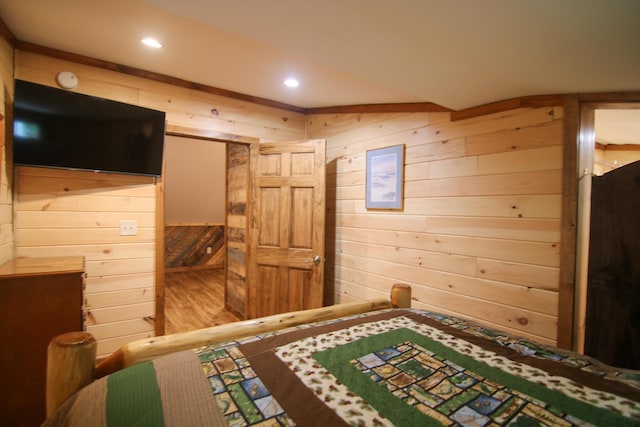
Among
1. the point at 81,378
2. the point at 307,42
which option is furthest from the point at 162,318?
the point at 307,42

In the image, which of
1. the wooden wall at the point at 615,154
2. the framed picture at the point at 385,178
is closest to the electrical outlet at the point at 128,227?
the framed picture at the point at 385,178

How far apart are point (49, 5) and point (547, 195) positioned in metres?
3.22

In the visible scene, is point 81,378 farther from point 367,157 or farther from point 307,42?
point 367,157

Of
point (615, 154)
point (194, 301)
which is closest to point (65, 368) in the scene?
point (194, 301)

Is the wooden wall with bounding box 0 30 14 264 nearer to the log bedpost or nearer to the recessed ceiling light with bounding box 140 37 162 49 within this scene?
the recessed ceiling light with bounding box 140 37 162 49

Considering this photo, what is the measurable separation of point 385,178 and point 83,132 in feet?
8.29

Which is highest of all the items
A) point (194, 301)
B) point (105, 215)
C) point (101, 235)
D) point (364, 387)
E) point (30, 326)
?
point (105, 215)

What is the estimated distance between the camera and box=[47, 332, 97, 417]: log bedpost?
913mm

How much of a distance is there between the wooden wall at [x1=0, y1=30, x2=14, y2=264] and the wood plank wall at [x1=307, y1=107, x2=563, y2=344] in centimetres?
270

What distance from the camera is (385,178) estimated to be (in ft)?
9.18

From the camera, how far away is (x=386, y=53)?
155 centimetres

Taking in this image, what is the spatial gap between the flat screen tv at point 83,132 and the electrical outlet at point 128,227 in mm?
424

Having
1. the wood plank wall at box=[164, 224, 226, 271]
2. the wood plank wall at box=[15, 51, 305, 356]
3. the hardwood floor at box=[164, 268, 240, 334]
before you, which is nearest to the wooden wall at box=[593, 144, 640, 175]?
the wood plank wall at box=[15, 51, 305, 356]

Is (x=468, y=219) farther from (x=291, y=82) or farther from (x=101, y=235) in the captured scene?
(x=101, y=235)
